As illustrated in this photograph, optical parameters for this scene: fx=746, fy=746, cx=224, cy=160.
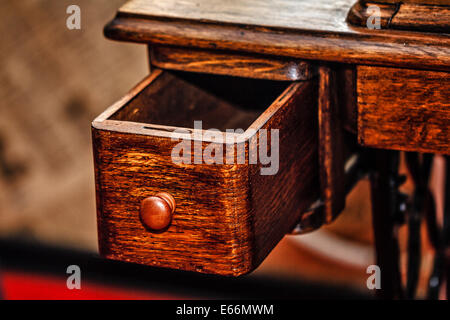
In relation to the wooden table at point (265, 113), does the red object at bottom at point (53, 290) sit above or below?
below

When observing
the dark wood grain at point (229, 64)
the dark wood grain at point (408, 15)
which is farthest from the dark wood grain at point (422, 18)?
the dark wood grain at point (229, 64)

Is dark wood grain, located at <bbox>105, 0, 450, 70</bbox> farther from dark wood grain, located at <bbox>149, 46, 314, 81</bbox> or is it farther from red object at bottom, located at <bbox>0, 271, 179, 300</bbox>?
red object at bottom, located at <bbox>0, 271, 179, 300</bbox>

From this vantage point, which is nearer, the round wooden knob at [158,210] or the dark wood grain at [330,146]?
the round wooden knob at [158,210]

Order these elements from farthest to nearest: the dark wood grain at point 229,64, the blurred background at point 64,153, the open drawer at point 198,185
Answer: the blurred background at point 64,153 < the dark wood grain at point 229,64 < the open drawer at point 198,185

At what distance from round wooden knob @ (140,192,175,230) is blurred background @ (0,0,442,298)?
1.05m

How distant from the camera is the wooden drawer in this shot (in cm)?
76

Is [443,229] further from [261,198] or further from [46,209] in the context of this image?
[46,209]

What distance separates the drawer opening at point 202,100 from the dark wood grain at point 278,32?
0.07 m

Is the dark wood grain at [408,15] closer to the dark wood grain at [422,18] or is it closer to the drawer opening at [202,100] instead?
the dark wood grain at [422,18]

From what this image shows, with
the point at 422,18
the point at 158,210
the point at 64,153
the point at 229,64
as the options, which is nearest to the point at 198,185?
the point at 158,210

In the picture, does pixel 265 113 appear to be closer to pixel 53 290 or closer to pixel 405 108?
pixel 405 108

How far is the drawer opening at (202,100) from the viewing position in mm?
870

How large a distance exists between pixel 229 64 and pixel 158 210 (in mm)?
212

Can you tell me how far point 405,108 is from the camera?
2.55ft
